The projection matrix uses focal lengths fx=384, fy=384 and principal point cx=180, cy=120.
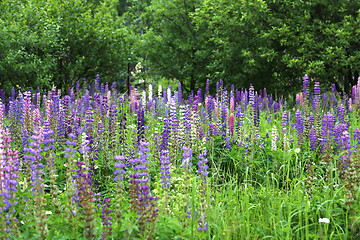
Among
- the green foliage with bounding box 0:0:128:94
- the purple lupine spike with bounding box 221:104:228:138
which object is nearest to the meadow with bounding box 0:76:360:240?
the purple lupine spike with bounding box 221:104:228:138

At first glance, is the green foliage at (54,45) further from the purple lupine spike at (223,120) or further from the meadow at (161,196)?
the purple lupine spike at (223,120)

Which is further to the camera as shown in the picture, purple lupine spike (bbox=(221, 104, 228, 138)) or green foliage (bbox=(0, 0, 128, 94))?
green foliage (bbox=(0, 0, 128, 94))

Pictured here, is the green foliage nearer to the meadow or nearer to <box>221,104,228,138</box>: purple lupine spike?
the meadow

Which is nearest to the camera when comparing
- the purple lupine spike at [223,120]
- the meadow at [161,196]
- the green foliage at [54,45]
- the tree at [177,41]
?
the meadow at [161,196]

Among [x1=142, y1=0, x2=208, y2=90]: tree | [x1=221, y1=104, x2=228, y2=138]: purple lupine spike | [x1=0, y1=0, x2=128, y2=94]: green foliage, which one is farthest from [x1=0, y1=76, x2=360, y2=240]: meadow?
[x1=142, y1=0, x2=208, y2=90]: tree

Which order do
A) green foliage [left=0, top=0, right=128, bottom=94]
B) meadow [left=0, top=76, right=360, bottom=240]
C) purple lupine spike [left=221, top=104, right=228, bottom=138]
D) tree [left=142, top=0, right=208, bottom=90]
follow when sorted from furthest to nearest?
tree [left=142, top=0, right=208, bottom=90]
green foliage [left=0, top=0, right=128, bottom=94]
purple lupine spike [left=221, top=104, right=228, bottom=138]
meadow [left=0, top=76, right=360, bottom=240]

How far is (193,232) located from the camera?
3.14m

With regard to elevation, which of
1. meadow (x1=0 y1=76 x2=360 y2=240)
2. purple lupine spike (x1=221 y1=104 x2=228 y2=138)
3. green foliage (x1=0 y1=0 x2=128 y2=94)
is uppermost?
green foliage (x1=0 y1=0 x2=128 y2=94)

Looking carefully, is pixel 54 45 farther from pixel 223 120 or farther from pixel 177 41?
pixel 223 120

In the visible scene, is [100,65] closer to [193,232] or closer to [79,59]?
[79,59]

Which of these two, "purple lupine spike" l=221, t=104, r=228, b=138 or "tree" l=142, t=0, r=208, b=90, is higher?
"tree" l=142, t=0, r=208, b=90

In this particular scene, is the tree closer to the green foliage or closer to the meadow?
the green foliage

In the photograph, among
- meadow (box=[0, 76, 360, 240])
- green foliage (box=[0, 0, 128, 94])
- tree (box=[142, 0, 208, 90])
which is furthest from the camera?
tree (box=[142, 0, 208, 90])

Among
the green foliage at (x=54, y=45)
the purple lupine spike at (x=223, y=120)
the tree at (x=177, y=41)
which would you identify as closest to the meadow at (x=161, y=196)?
the purple lupine spike at (x=223, y=120)
